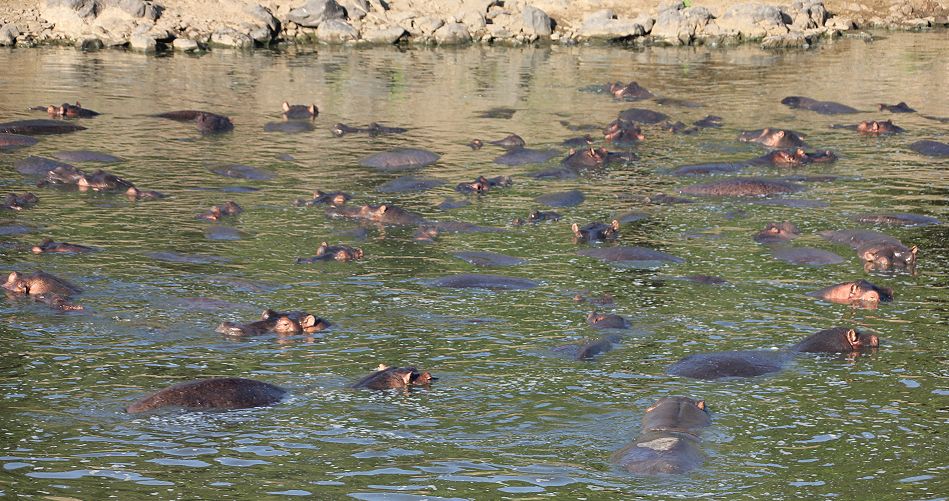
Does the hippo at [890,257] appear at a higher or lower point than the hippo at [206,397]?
higher

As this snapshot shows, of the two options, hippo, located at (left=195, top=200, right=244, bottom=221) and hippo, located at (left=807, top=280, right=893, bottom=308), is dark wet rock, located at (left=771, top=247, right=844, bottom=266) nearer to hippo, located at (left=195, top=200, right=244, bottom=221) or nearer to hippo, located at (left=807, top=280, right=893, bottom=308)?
→ hippo, located at (left=807, top=280, right=893, bottom=308)

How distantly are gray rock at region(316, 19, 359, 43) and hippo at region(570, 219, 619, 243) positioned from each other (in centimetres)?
1808

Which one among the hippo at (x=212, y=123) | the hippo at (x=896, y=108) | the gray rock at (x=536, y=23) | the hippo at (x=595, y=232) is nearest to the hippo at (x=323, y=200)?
the hippo at (x=595, y=232)

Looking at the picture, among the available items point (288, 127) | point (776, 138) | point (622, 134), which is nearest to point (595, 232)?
point (622, 134)

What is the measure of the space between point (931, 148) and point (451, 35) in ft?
48.1

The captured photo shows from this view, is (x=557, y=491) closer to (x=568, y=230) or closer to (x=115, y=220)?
(x=568, y=230)

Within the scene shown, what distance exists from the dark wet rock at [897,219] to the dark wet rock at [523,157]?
4.60 metres

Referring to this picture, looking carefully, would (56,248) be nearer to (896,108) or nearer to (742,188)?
(742,188)

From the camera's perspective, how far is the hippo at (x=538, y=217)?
14.2 m

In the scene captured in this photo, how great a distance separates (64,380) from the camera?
9.31 meters

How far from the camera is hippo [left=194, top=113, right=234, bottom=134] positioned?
63.7 feet

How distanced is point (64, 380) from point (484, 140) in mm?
10650

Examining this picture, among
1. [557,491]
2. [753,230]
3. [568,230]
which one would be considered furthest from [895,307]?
[557,491]

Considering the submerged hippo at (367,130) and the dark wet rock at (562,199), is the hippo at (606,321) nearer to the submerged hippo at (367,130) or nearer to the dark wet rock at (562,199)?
the dark wet rock at (562,199)
